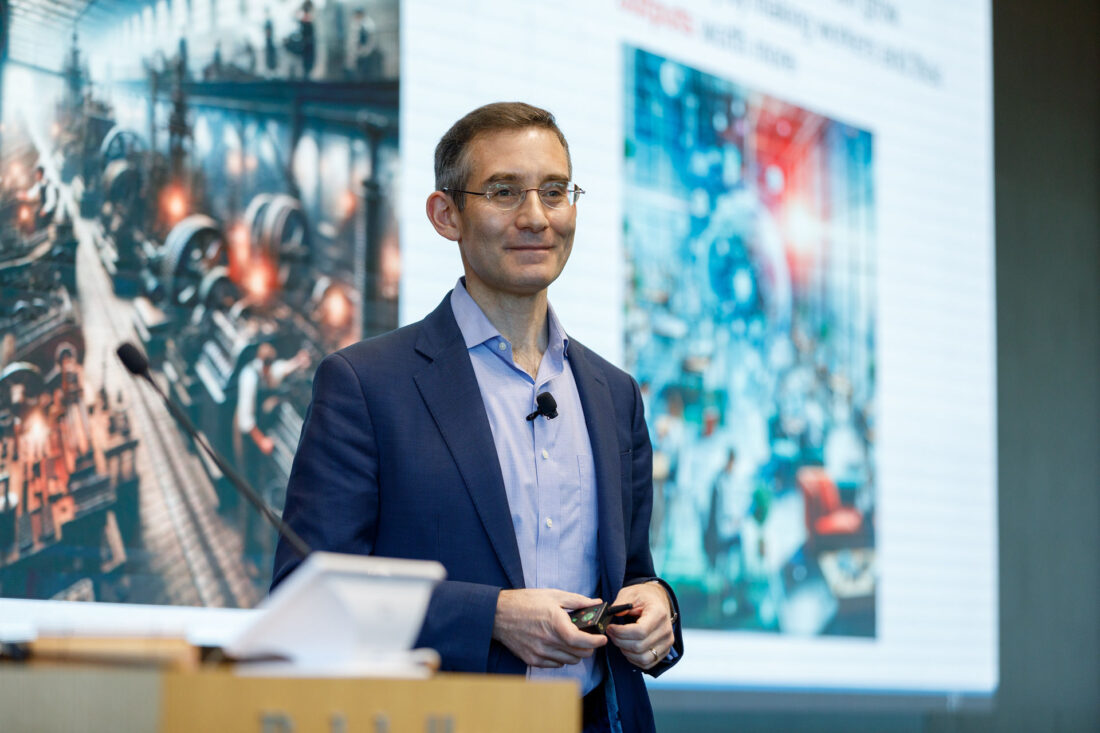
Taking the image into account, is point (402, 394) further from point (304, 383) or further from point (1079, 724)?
point (1079, 724)

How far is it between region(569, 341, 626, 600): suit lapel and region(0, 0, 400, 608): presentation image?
1193 mm

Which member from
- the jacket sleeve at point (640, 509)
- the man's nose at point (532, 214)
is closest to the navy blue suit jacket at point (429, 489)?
the jacket sleeve at point (640, 509)

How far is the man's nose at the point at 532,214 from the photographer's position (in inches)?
83.4

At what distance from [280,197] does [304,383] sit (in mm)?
A: 495

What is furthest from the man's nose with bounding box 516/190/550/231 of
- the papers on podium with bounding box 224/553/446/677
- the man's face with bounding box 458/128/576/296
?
the papers on podium with bounding box 224/553/446/677

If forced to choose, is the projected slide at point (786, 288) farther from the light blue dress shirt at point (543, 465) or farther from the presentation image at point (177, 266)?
the light blue dress shirt at point (543, 465)

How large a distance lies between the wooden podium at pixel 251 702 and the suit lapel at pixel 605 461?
85 centimetres

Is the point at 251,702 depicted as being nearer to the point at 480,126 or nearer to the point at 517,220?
the point at 517,220

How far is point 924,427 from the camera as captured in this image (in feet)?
16.1

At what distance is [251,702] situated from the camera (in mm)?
1087

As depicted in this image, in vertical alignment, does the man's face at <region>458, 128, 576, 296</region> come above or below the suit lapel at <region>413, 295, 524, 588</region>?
above

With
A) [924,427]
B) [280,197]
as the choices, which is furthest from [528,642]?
[924,427]

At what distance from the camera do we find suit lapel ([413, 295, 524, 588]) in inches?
78.3

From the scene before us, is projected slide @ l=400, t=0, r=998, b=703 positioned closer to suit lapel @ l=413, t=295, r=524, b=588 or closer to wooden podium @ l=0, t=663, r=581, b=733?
suit lapel @ l=413, t=295, r=524, b=588
